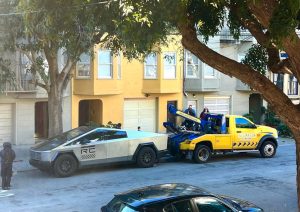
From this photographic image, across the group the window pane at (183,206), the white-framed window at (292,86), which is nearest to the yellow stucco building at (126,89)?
the white-framed window at (292,86)

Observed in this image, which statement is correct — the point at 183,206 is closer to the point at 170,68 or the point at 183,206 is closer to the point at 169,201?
the point at 169,201

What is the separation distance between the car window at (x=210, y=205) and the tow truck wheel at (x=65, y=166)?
847cm

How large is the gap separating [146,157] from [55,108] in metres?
4.02

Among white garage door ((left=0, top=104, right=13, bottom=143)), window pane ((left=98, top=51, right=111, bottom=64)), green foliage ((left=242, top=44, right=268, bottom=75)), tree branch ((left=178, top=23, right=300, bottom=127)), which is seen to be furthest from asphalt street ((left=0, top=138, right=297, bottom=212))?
window pane ((left=98, top=51, right=111, bottom=64))

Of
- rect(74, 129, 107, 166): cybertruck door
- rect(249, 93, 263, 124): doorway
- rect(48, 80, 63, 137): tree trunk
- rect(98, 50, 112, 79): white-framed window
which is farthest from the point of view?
rect(249, 93, 263, 124): doorway

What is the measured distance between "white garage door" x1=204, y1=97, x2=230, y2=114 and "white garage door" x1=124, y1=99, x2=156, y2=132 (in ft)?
14.5

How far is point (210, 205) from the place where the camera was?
8.27 meters

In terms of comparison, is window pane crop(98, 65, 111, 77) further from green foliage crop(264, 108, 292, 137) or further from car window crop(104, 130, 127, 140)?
green foliage crop(264, 108, 292, 137)

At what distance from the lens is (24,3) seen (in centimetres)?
1031

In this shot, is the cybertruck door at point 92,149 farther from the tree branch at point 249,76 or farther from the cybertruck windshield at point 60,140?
the tree branch at point 249,76

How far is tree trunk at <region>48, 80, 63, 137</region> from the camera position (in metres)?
18.5

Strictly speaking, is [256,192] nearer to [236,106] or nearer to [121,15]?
[121,15]

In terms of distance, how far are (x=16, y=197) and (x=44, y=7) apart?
18.7 feet

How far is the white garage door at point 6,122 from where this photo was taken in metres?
22.9
